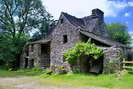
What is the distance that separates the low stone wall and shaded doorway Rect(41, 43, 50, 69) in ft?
40.6

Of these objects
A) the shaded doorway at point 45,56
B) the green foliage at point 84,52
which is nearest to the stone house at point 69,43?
the shaded doorway at point 45,56

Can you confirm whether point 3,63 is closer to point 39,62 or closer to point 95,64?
point 39,62

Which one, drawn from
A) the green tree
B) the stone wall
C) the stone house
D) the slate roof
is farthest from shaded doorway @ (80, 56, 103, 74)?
the green tree

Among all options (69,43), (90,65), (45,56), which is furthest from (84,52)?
(45,56)

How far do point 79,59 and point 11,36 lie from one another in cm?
1741

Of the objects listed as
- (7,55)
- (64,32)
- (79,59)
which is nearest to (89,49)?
(79,59)

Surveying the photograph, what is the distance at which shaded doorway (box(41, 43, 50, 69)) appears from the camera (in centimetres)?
2877

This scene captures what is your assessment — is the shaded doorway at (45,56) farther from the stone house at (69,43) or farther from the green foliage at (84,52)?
the green foliage at (84,52)

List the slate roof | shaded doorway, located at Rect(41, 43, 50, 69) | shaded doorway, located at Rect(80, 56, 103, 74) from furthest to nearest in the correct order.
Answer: shaded doorway, located at Rect(41, 43, 50, 69), the slate roof, shaded doorway, located at Rect(80, 56, 103, 74)

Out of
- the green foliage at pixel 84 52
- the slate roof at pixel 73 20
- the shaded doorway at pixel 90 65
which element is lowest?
the shaded doorway at pixel 90 65

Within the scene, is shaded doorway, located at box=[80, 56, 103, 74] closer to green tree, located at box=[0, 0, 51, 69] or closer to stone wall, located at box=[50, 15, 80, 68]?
stone wall, located at box=[50, 15, 80, 68]

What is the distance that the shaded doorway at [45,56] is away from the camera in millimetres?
28766

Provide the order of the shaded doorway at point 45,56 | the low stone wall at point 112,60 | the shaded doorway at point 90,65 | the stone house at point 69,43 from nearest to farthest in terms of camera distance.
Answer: the low stone wall at point 112,60 < the stone house at point 69,43 < the shaded doorway at point 90,65 < the shaded doorway at point 45,56

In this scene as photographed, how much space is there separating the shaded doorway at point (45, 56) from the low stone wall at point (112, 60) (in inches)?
487
